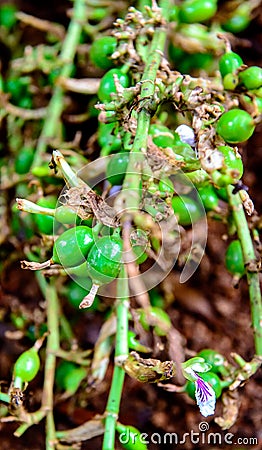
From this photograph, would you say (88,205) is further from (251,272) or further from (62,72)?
(62,72)

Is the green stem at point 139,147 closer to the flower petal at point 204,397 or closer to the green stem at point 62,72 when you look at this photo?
the flower petal at point 204,397

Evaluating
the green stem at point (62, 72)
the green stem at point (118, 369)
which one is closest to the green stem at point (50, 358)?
the green stem at point (118, 369)

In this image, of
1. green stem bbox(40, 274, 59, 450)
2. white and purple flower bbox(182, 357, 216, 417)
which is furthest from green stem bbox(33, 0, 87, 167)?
white and purple flower bbox(182, 357, 216, 417)

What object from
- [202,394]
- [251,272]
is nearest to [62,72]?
[251,272]

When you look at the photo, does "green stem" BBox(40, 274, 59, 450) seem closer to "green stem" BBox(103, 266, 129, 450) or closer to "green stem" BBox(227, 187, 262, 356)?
"green stem" BBox(103, 266, 129, 450)

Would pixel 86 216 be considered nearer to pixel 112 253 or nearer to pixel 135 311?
pixel 112 253

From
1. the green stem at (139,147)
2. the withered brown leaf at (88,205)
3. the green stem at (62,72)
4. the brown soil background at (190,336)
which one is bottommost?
the brown soil background at (190,336)
